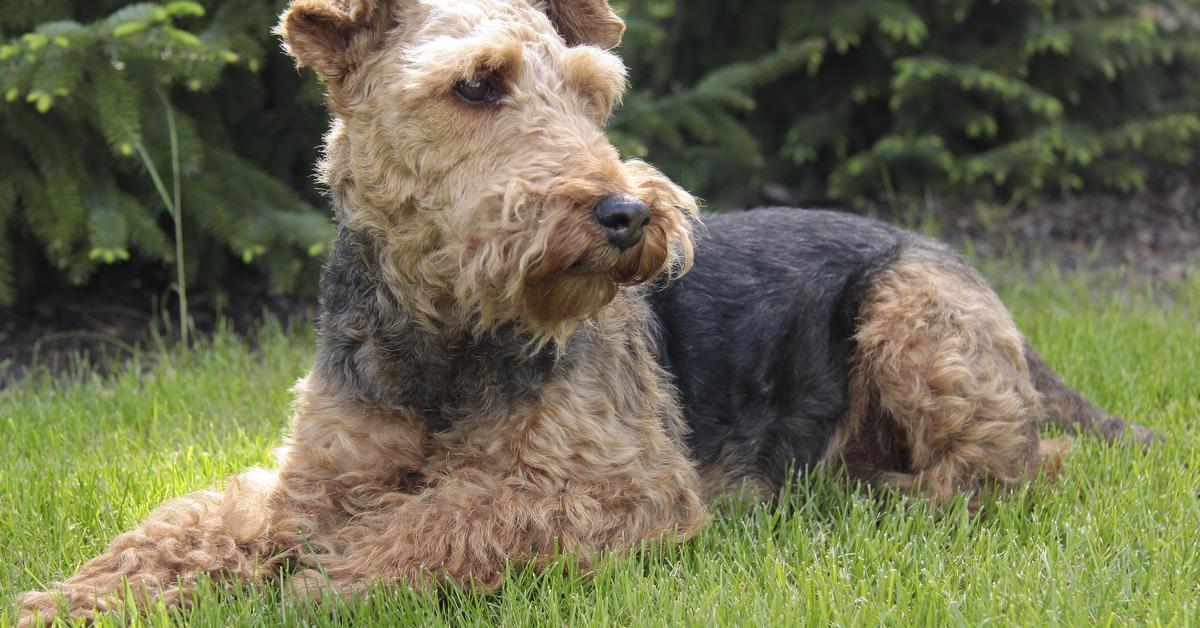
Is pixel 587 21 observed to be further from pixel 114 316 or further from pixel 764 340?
pixel 114 316

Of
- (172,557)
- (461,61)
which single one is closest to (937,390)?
(461,61)

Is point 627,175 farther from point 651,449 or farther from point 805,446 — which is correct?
point 805,446

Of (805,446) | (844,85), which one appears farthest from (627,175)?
(844,85)

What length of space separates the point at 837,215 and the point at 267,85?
348 centimetres

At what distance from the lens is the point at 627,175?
9.49 feet

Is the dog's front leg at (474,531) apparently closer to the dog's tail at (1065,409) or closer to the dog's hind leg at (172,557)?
the dog's hind leg at (172,557)

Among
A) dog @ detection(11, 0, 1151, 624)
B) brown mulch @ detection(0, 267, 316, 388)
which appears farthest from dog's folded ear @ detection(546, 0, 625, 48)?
brown mulch @ detection(0, 267, 316, 388)

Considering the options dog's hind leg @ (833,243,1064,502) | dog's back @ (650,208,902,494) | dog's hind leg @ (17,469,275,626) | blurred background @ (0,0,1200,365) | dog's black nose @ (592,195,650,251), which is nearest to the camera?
dog's black nose @ (592,195,650,251)

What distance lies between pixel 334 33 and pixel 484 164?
2.23ft

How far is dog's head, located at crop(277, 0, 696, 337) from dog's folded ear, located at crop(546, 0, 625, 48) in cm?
27

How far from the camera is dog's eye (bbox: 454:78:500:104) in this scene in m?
3.00

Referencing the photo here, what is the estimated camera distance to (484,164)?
295cm

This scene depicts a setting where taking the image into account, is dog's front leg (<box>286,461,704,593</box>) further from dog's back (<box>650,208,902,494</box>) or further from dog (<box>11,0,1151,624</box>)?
dog's back (<box>650,208,902,494</box>)

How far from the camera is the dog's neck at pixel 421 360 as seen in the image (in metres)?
3.23
